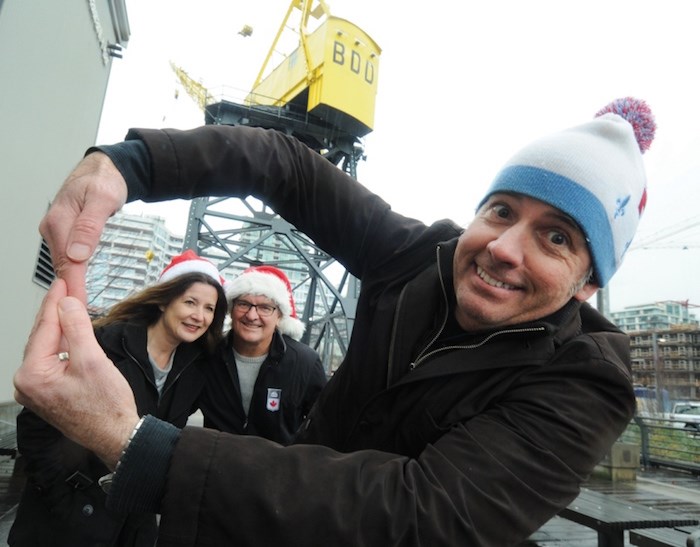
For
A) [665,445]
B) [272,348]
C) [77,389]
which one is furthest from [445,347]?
[665,445]

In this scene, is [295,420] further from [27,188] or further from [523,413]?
[27,188]

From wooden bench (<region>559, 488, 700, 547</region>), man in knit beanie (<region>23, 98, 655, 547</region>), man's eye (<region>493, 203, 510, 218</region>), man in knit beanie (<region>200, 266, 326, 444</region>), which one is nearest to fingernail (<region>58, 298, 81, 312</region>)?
man in knit beanie (<region>23, 98, 655, 547</region>)

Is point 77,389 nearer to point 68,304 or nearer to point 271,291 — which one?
point 68,304

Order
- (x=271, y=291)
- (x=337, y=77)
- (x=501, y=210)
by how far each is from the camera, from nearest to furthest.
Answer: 1. (x=501, y=210)
2. (x=271, y=291)
3. (x=337, y=77)

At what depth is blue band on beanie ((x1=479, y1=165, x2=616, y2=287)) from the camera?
1.28 m

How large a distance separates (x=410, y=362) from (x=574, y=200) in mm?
591

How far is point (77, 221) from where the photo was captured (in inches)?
35.7

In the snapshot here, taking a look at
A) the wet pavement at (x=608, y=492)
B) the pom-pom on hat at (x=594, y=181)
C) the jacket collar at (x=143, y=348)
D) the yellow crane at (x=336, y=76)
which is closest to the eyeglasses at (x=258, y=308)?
the jacket collar at (x=143, y=348)

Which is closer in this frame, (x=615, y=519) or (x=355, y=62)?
(x=615, y=519)

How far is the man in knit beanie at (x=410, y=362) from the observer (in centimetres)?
80

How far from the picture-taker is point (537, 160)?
1366 millimetres

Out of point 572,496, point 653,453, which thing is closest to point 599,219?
point 572,496

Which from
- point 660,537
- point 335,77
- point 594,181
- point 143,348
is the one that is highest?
point 335,77

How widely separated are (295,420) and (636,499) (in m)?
4.85
